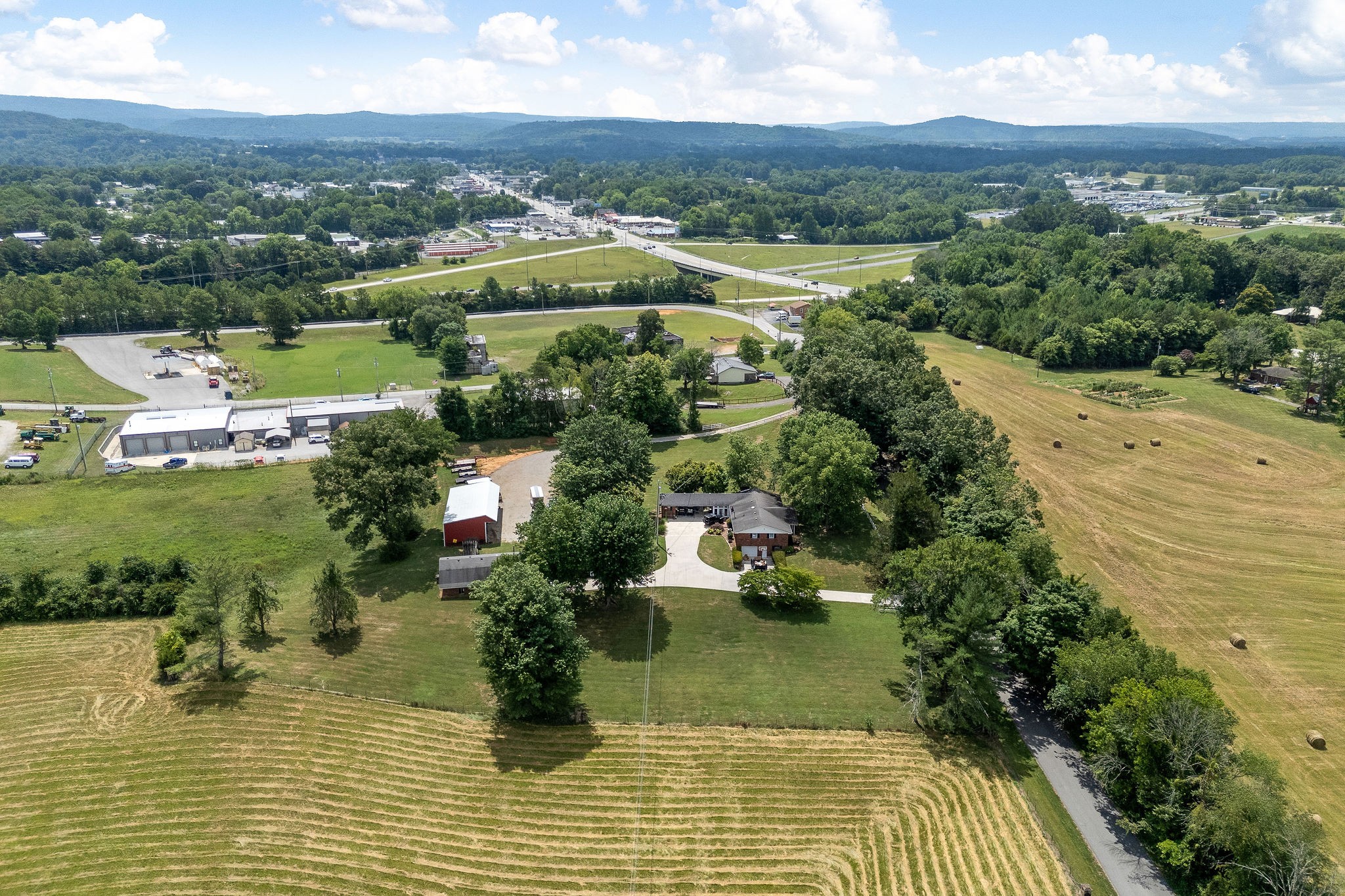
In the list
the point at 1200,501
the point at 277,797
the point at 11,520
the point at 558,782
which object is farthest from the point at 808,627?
the point at 11,520

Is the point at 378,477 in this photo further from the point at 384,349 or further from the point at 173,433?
the point at 384,349

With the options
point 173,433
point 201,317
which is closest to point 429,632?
point 173,433

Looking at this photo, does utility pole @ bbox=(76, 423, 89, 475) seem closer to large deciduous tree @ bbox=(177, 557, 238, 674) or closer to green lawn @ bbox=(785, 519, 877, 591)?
large deciduous tree @ bbox=(177, 557, 238, 674)

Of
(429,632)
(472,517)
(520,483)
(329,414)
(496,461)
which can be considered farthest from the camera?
(329,414)

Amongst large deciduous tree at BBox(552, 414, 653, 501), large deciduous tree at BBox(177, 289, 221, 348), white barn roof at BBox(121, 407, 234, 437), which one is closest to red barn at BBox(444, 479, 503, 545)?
large deciduous tree at BBox(552, 414, 653, 501)

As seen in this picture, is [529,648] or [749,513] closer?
[529,648]

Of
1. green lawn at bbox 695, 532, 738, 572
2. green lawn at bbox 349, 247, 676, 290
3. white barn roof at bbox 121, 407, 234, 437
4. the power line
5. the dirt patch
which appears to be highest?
green lawn at bbox 349, 247, 676, 290
